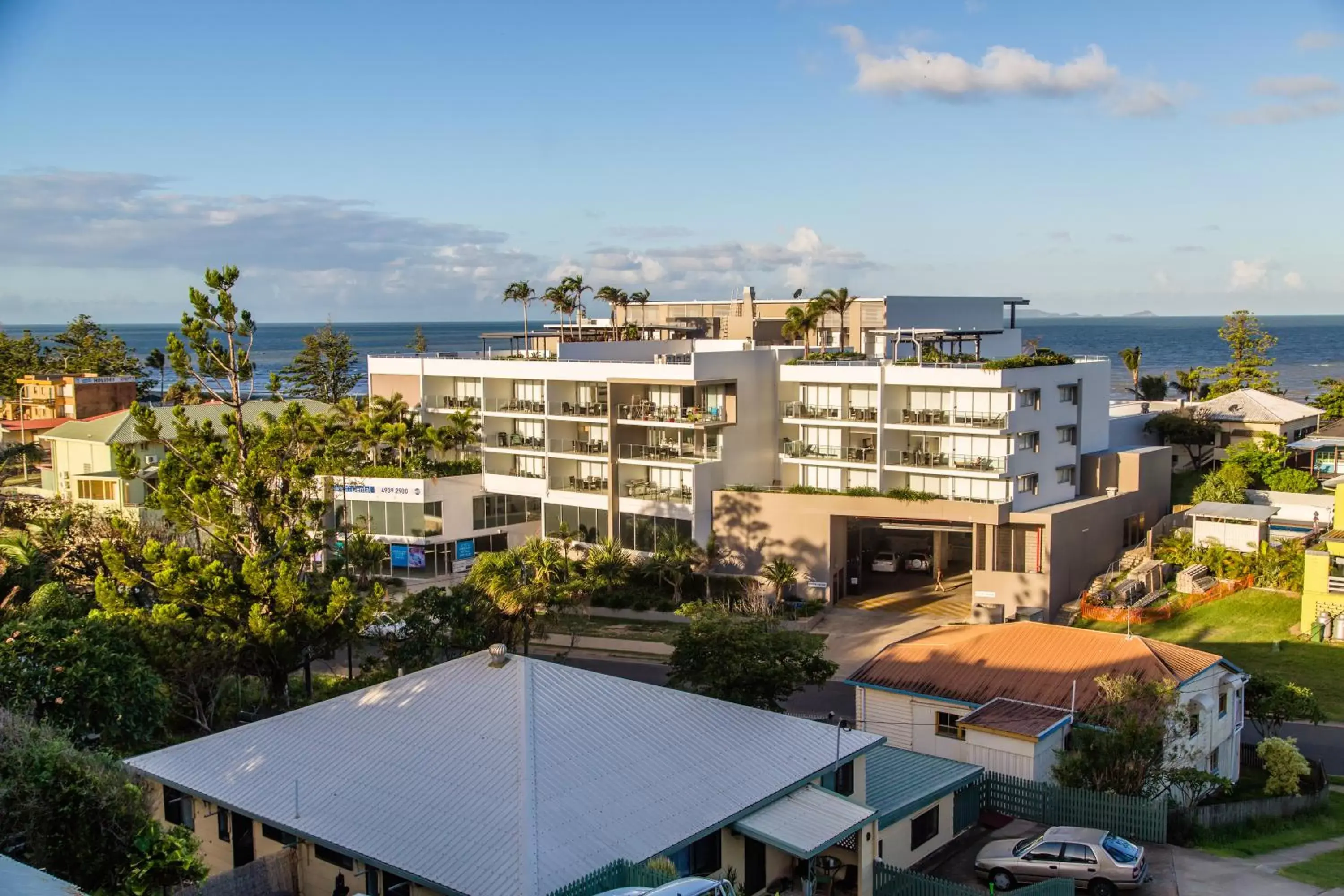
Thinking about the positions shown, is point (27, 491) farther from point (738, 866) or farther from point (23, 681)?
point (738, 866)

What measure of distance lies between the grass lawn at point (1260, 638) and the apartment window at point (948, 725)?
14.4 metres

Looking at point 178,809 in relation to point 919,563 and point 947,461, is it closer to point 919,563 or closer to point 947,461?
point 947,461

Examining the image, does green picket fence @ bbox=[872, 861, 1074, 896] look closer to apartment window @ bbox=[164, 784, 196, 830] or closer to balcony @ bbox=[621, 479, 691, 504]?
apartment window @ bbox=[164, 784, 196, 830]

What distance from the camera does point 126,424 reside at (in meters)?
66.2

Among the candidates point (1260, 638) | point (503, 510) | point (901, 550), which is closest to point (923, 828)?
point (1260, 638)

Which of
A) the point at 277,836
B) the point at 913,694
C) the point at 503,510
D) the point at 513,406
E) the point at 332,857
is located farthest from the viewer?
the point at 513,406

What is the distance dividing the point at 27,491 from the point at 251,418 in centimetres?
1289

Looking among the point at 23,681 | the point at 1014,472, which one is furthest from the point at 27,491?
the point at 1014,472

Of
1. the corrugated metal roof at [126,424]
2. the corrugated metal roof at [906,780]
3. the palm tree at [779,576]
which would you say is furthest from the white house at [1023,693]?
the corrugated metal roof at [126,424]

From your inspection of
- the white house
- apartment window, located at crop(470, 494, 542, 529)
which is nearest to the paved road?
the white house

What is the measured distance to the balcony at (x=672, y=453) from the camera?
5516 cm

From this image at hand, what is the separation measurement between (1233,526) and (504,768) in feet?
132

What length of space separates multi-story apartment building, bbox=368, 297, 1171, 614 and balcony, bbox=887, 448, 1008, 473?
0.24 ft

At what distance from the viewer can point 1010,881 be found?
23453 mm
